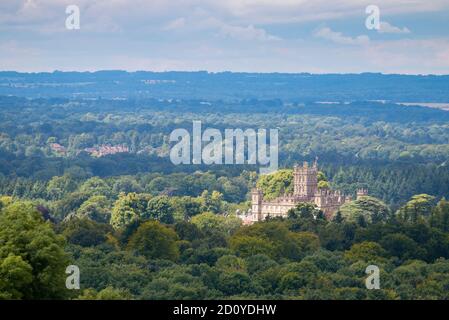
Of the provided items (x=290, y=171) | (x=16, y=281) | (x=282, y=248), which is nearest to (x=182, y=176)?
(x=290, y=171)

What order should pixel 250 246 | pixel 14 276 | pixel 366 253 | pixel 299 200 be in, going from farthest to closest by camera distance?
pixel 299 200 → pixel 250 246 → pixel 366 253 → pixel 14 276

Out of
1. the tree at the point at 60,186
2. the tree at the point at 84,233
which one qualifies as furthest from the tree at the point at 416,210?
the tree at the point at 60,186

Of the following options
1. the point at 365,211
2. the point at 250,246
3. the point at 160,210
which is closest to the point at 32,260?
the point at 250,246

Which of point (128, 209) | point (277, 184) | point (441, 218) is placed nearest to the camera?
point (441, 218)

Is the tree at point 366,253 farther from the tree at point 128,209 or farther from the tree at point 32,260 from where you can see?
the tree at point 128,209

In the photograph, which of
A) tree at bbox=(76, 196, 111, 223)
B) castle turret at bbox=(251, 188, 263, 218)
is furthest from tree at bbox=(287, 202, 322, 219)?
tree at bbox=(76, 196, 111, 223)

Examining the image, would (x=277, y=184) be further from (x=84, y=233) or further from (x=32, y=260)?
(x=32, y=260)
